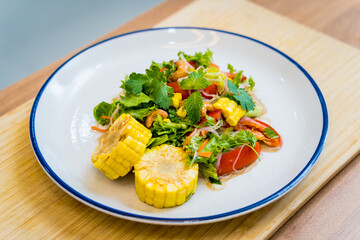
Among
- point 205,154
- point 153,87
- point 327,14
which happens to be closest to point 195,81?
point 153,87

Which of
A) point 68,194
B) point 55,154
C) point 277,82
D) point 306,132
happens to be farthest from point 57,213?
point 277,82

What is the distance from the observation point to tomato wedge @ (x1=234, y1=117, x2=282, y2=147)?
→ 2.57 m

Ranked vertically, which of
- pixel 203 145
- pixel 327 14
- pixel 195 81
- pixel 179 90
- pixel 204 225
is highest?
pixel 195 81

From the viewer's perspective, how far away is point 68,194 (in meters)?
2.25

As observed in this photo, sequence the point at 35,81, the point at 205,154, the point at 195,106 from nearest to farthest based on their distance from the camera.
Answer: the point at 205,154
the point at 195,106
the point at 35,81

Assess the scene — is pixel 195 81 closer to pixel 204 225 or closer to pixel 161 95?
pixel 161 95

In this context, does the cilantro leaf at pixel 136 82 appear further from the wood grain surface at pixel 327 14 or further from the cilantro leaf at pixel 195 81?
the wood grain surface at pixel 327 14

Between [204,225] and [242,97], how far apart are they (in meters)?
0.92

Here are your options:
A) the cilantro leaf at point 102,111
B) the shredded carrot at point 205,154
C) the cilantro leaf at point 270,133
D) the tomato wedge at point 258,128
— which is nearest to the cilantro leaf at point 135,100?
the cilantro leaf at point 102,111

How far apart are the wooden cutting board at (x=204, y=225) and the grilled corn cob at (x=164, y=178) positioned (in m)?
0.16

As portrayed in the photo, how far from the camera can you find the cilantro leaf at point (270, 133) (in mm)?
2585

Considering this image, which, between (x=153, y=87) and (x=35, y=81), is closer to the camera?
(x=153, y=87)

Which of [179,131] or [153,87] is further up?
[153,87]

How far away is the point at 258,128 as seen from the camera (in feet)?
8.71
